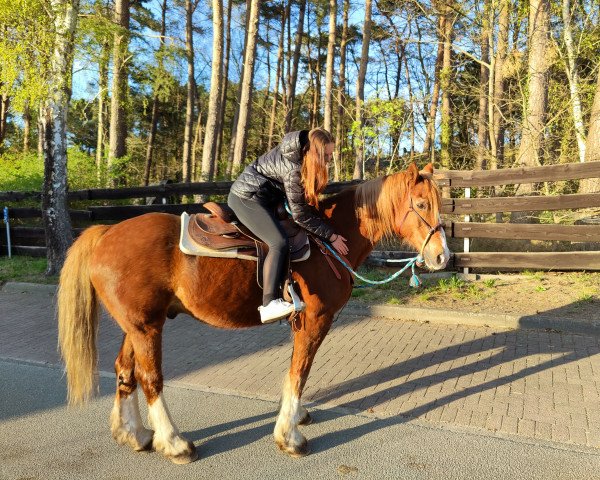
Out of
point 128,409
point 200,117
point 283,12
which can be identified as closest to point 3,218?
point 128,409

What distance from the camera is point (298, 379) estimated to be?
3.36 m

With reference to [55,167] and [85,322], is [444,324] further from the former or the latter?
[55,167]

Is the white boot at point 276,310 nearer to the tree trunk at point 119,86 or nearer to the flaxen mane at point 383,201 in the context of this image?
the flaxen mane at point 383,201

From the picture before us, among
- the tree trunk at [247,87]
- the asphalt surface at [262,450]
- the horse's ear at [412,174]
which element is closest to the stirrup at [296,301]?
the asphalt surface at [262,450]

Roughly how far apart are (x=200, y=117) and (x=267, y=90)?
17.4 ft

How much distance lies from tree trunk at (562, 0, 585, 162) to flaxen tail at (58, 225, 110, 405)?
A: 10150 mm

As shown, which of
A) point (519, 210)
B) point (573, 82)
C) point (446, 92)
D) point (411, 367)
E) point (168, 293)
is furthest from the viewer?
point (446, 92)

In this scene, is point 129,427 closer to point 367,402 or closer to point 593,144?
point 367,402

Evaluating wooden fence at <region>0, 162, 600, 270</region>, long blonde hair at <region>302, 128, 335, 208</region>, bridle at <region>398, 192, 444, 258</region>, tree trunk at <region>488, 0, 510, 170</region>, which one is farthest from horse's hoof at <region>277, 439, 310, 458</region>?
tree trunk at <region>488, 0, 510, 170</region>

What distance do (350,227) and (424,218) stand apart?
60 cm

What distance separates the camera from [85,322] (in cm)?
338

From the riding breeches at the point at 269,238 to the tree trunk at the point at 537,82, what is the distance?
8841 millimetres

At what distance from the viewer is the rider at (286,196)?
10.4ft

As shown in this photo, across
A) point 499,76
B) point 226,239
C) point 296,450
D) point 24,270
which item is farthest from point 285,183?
point 499,76
